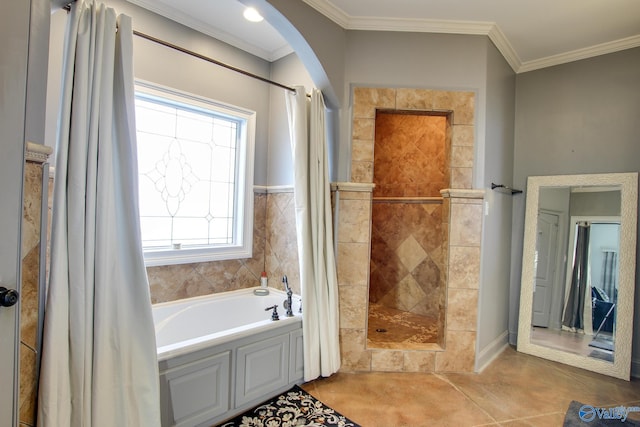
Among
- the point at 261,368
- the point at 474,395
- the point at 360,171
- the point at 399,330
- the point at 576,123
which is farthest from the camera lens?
the point at 399,330

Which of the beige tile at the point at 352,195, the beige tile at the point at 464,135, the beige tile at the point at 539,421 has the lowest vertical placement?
the beige tile at the point at 539,421

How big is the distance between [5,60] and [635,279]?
3.95 meters

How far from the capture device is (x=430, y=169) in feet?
12.3

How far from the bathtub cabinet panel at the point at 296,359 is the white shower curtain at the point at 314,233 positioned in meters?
0.06

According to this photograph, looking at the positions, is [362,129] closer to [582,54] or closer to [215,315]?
[215,315]

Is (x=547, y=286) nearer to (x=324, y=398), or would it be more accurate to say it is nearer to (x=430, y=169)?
(x=430, y=169)

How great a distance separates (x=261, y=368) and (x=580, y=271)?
8.87 ft

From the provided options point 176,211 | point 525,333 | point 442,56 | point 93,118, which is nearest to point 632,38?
point 442,56

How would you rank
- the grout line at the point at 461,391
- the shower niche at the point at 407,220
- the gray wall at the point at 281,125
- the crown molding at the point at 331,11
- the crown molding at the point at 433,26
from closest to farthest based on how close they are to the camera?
the grout line at the point at 461,391 → the crown molding at the point at 331,11 → the crown molding at the point at 433,26 → the gray wall at the point at 281,125 → the shower niche at the point at 407,220

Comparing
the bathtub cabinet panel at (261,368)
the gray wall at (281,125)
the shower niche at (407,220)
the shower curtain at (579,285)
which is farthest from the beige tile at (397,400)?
the gray wall at (281,125)

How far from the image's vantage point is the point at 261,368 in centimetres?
211

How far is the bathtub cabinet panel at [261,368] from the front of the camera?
2.00 m

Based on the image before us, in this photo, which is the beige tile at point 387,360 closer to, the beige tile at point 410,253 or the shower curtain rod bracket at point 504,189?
the beige tile at point 410,253

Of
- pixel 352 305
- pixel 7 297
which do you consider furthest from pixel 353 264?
pixel 7 297
